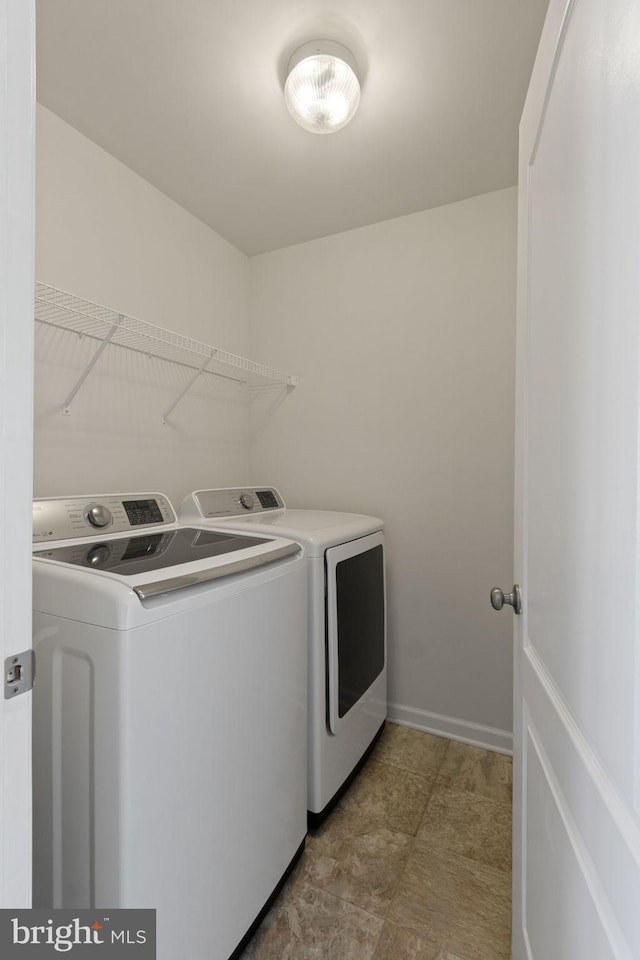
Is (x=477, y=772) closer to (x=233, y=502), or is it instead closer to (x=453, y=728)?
(x=453, y=728)

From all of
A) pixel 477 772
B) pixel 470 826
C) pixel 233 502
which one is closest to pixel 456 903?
pixel 470 826

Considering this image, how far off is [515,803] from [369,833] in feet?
2.63

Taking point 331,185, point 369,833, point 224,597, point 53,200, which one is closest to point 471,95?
point 331,185

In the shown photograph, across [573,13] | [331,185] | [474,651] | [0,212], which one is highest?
[331,185]

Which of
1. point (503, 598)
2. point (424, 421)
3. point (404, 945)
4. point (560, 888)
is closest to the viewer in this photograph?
point (560, 888)

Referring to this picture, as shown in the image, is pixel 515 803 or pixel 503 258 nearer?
pixel 515 803

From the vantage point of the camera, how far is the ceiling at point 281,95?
4.22ft

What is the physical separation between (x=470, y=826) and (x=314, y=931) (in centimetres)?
71

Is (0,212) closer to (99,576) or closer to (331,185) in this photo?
(99,576)

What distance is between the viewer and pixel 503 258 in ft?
6.82

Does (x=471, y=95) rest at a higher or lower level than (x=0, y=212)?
higher

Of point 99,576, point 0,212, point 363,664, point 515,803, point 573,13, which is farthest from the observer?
point 363,664

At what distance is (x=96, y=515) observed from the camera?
1506mm

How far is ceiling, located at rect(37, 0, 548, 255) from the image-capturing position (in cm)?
129
